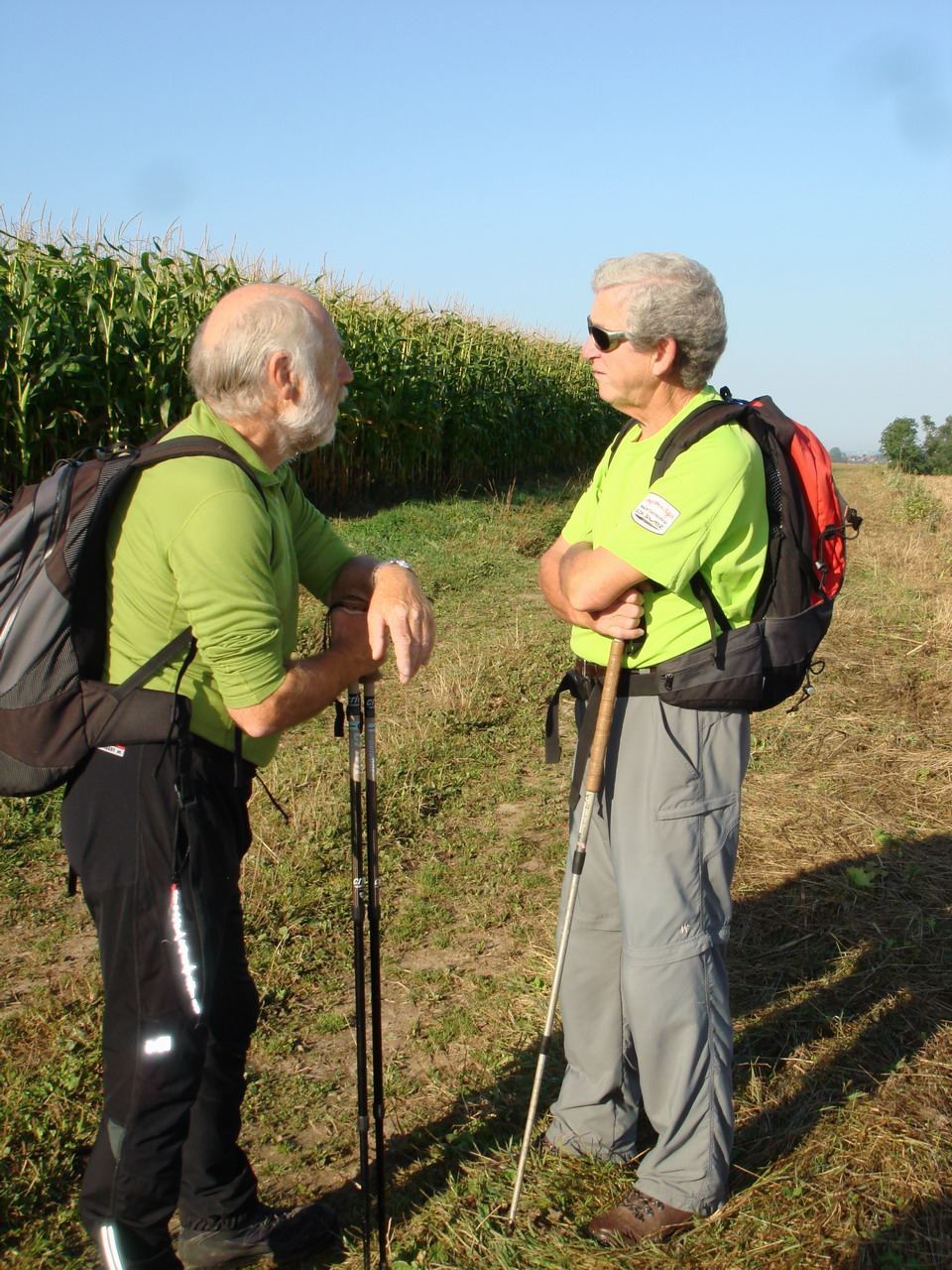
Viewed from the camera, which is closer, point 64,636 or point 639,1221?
point 64,636

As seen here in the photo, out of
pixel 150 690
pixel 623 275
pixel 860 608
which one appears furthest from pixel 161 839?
pixel 860 608

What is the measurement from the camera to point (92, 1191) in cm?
222

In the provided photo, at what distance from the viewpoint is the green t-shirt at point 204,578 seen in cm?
205

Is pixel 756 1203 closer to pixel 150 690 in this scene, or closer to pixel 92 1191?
pixel 92 1191

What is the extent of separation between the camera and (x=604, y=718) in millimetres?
2582

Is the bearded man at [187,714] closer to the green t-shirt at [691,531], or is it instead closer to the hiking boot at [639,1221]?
the green t-shirt at [691,531]

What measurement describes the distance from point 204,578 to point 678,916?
1378mm

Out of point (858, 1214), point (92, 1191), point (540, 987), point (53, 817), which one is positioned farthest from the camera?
point (53, 817)

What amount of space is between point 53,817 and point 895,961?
Result: 3.76 m

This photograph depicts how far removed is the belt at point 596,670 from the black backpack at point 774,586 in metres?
0.04

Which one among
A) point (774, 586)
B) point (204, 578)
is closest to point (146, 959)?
point (204, 578)

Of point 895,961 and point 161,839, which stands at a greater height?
point 161,839

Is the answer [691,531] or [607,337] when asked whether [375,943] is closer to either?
[691,531]

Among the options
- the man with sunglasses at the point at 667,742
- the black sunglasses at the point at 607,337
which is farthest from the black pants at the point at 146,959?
the black sunglasses at the point at 607,337
